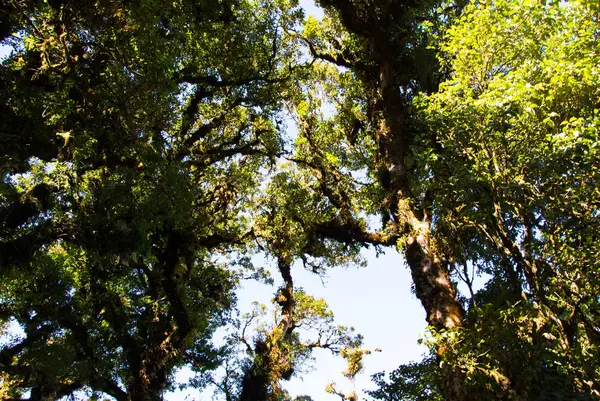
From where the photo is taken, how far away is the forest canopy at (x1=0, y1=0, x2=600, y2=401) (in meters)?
6.53

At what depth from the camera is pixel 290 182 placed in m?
15.6

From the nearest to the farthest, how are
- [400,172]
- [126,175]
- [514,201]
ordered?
[514,201], [126,175], [400,172]

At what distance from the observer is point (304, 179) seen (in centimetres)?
1591

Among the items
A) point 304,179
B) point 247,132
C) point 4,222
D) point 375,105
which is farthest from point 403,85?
point 4,222

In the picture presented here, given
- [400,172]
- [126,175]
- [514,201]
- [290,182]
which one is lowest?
[514,201]

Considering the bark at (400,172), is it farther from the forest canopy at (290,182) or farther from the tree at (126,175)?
the tree at (126,175)

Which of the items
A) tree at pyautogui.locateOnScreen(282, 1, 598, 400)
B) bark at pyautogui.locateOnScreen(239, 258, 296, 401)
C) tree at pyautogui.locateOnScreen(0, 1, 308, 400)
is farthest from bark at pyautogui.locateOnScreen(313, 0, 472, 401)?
bark at pyautogui.locateOnScreen(239, 258, 296, 401)

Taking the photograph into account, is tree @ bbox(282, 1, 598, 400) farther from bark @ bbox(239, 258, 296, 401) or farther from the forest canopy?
bark @ bbox(239, 258, 296, 401)

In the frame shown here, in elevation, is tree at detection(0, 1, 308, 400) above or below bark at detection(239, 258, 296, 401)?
above

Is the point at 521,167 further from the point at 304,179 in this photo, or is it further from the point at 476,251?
the point at 304,179

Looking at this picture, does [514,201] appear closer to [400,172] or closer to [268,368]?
[400,172]

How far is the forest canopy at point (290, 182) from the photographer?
653cm

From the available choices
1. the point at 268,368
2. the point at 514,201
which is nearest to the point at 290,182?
the point at 268,368

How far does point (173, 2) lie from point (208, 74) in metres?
3.30
